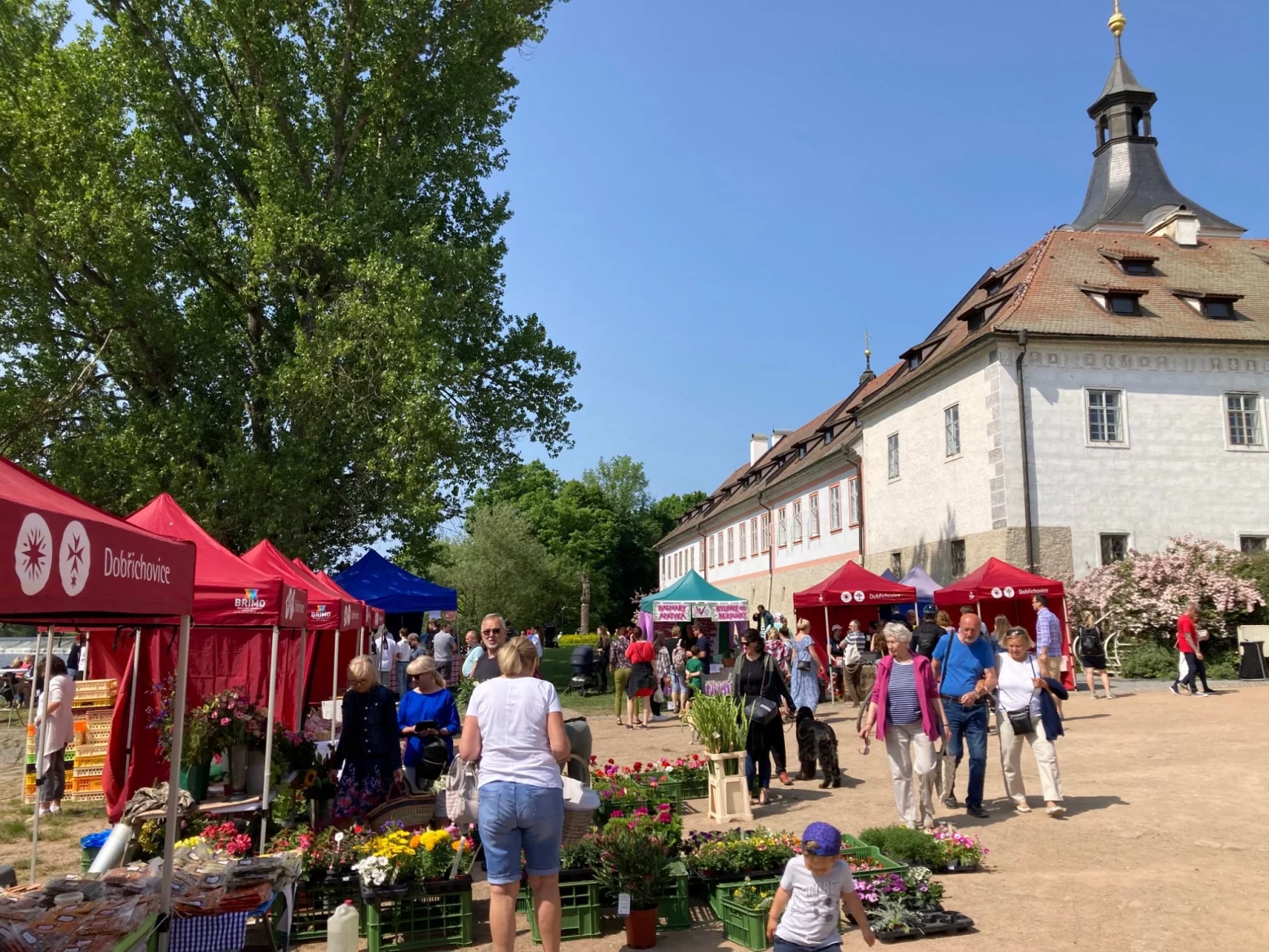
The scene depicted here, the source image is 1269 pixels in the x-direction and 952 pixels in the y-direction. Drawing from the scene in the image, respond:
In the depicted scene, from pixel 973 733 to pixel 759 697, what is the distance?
220 centimetres

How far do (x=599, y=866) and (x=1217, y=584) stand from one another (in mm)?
21800

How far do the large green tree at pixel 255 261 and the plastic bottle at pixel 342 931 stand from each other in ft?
46.3

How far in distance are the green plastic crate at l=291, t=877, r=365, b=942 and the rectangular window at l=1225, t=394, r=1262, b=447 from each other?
89.3 feet

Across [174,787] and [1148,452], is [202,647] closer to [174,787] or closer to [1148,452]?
[174,787]

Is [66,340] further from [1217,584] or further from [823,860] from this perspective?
[1217,584]

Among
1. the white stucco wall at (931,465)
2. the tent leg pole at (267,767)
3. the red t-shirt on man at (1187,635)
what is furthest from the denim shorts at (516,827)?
the white stucco wall at (931,465)

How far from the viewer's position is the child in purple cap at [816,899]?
4.66 meters

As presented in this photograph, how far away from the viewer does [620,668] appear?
63.4 ft

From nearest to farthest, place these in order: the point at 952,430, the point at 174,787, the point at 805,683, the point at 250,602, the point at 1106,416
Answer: the point at 174,787
the point at 250,602
the point at 805,683
the point at 1106,416
the point at 952,430

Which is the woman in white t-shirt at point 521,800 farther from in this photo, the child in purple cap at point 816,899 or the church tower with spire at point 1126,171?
the church tower with spire at point 1126,171

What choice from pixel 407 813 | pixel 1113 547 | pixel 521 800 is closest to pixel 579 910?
pixel 521 800

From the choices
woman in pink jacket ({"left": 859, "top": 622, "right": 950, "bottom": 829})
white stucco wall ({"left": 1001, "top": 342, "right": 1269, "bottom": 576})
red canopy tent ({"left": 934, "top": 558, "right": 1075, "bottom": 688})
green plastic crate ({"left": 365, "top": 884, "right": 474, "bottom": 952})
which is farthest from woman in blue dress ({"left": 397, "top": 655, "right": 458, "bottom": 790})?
white stucco wall ({"left": 1001, "top": 342, "right": 1269, "bottom": 576})

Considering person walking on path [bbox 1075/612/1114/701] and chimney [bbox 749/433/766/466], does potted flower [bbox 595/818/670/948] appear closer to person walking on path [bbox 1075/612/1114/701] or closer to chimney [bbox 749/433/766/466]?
person walking on path [bbox 1075/612/1114/701]

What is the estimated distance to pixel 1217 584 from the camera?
23312mm
